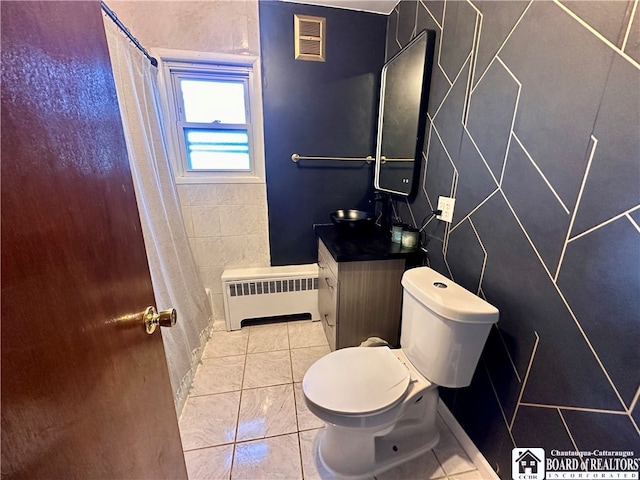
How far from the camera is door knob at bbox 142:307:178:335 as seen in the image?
28.0 inches

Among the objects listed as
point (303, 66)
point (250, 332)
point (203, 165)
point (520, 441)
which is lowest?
point (250, 332)

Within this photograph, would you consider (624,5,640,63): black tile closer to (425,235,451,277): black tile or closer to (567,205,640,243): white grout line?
(567,205,640,243): white grout line

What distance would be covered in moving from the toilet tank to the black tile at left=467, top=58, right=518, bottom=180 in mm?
505

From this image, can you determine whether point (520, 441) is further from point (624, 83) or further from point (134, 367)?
point (134, 367)

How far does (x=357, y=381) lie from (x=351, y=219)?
3.82 feet

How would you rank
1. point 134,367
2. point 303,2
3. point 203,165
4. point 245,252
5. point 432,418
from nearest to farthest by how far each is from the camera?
1. point 134,367
2. point 432,418
3. point 303,2
4. point 203,165
5. point 245,252

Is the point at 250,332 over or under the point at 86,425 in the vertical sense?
under

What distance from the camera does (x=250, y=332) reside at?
2156 mm

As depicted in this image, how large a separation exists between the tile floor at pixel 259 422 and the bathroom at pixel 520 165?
28 cm

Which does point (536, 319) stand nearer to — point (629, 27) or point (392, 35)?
point (629, 27)

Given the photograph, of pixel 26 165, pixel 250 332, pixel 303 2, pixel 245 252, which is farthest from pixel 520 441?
pixel 303 2

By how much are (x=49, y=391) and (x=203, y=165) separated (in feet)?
6.15

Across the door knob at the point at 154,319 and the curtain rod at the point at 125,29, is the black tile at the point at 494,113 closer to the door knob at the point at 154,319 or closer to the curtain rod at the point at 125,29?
the door knob at the point at 154,319

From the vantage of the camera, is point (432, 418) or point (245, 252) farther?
point (245, 252)
